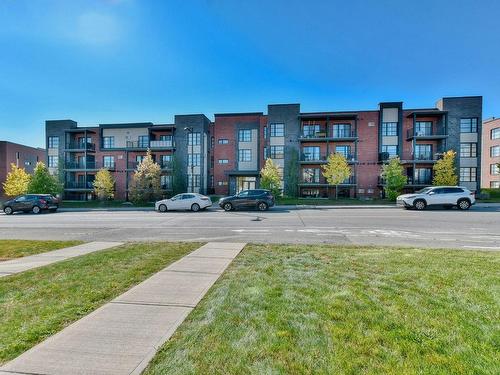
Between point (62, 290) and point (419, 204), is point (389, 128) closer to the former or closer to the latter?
point (419, 204)

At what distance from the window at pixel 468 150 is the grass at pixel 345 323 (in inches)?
1366

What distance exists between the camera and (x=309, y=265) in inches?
227

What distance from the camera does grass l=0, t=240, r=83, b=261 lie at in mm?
7370

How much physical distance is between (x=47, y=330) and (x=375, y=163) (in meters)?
35.1

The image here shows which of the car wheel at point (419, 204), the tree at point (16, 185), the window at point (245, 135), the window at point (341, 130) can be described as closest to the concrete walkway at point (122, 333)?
the car wheel at point (419, 204)

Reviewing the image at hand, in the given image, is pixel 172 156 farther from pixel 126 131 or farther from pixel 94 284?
pixel 94 284

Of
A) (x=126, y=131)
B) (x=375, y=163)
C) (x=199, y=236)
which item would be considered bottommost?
(x=199, y=236)

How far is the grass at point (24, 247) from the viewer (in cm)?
737

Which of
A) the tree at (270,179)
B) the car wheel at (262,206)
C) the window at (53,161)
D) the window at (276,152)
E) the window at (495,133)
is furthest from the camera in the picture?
the window at (495,133)

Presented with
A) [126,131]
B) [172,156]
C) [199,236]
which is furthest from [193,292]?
[126,131]

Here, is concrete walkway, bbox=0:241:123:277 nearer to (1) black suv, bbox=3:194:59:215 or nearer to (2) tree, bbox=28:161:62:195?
(1) black suv, bbox=3:194:59:215

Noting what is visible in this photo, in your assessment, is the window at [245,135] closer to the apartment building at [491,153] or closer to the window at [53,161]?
the window at [53,161]

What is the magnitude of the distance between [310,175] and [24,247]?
97.3 feet

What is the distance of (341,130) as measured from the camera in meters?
33.3
